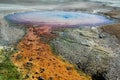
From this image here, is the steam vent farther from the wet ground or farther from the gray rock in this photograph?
the gray rock

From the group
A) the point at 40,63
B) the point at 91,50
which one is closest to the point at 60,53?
the point at 40,63

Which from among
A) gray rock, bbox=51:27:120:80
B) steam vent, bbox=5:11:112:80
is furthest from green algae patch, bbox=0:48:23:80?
gray rock, bbox=51:27:120:80

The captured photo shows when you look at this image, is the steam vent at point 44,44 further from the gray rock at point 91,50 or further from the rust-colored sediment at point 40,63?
the gray rock at point 91,50

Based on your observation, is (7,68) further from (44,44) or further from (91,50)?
(91,50)

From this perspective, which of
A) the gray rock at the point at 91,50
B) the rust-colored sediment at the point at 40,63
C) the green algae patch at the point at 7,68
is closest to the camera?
the green algae patch at the point at 7,68

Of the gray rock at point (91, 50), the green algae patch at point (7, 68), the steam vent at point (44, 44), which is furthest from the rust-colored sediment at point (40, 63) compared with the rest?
the gray rock at point (91, 50)

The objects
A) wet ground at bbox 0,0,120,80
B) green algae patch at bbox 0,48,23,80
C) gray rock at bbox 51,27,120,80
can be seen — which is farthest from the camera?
gray rock at bbox 51,27,120,80
